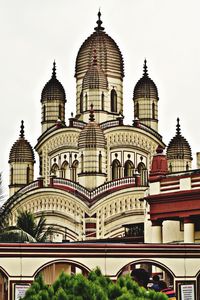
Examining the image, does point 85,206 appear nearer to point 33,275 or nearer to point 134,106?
point 134,106

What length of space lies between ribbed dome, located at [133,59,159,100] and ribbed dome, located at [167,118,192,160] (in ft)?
9.73

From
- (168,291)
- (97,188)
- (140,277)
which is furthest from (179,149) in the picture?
(140,277)

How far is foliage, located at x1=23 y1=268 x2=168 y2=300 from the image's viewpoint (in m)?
15.1

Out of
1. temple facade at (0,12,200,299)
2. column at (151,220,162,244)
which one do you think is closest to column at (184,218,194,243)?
column at (151,220,162,244)

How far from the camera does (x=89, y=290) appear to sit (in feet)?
50.0

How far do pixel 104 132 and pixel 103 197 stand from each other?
5066mm

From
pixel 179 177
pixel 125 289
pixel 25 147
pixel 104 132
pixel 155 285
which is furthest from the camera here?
pixel 25 147


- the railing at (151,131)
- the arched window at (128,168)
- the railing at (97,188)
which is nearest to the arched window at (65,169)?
the arched window at (128,168)

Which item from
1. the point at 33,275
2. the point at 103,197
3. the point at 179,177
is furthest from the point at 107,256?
the point at 103,197

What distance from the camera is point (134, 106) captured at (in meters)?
62.4

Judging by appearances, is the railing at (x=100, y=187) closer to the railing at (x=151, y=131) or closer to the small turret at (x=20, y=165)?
the railing at (x=151, y=131)

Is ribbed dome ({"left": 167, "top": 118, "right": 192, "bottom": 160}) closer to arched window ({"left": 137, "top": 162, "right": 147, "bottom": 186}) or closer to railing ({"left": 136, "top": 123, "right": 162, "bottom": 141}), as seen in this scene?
railing ({"left": 136, "top": 123, "right": 162, "bottom": 141})

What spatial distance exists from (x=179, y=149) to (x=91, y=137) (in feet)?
27.3

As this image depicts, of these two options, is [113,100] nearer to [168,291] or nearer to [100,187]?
[100,187]
